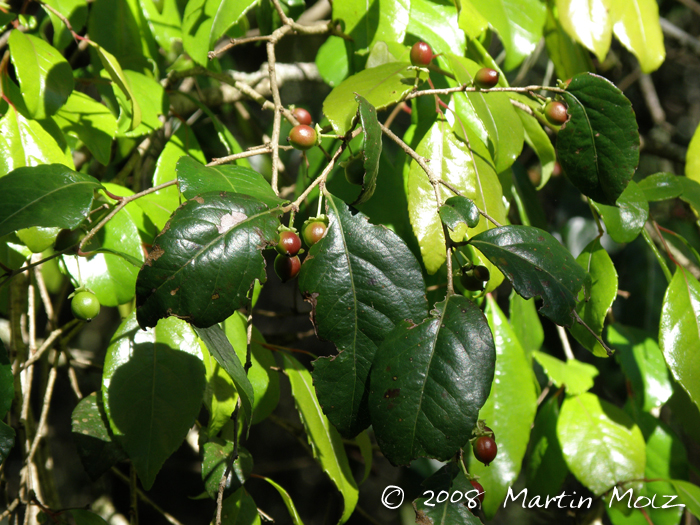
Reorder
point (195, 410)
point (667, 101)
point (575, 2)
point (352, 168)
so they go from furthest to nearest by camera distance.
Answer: point (667, 101), point (575, 2), point (195, 410), point (352, 168)

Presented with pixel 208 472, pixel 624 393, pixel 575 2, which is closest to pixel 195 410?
pixel 208 472

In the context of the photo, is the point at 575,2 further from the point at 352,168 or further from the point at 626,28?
the point at 352,168

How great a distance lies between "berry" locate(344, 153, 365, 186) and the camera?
58 cm

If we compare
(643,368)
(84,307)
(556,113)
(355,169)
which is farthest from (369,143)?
(643,368)

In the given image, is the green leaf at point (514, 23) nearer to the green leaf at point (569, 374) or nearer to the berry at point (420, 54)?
the berry at point (420, 54)

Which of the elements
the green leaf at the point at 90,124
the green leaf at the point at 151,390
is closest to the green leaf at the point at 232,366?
the green leaf at the point at 151,390

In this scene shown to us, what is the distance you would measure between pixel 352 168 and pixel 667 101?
273cm

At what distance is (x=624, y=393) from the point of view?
1367 millimetres

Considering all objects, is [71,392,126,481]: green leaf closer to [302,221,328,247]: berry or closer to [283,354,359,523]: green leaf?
[283,354,359,523]: green leaf

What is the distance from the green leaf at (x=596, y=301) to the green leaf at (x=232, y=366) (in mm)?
464

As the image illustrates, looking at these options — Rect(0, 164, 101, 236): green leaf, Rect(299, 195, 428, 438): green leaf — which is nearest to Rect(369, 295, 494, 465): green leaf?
Rect(299, 195, 428, 438): green leaf

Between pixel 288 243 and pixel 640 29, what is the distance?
33.5 inches

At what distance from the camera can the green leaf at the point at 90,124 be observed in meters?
0.85

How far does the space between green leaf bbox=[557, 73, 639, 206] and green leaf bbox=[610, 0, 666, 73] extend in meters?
0.41
